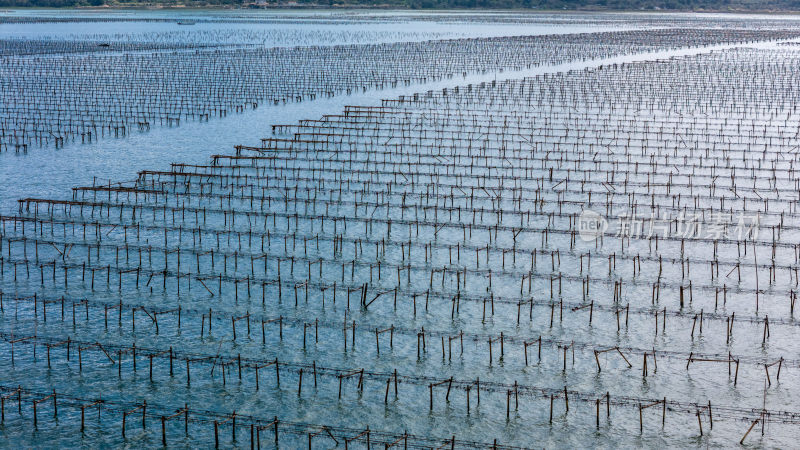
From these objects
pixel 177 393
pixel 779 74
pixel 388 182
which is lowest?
pixel 177 393

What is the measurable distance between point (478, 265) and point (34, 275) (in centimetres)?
1363

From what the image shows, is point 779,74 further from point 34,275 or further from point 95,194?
point 34,275

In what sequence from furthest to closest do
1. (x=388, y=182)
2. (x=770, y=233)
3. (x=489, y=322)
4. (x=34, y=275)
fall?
(x=388, y=182) → (x=770, y=233) → (x=34, y=275) → (x=489, y=322)

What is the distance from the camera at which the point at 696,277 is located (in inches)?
1070

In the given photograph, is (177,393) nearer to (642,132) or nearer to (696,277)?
(696,277)

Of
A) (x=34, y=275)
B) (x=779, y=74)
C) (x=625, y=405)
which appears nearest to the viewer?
(x=625, y=405)

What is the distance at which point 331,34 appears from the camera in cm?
13025

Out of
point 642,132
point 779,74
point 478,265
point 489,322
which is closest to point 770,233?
point 478,265

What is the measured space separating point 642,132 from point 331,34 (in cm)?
8753

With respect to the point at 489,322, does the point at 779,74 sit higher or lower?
higher

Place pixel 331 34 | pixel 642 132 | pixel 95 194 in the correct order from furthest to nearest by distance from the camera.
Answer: pixel 331 34 → pixel 642 132 → pixel 95 194

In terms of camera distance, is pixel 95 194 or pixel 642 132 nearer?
pixel 95 194

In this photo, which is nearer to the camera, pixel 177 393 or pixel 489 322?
pixel 177 393

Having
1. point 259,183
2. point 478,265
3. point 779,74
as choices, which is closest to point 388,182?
point 259,183
